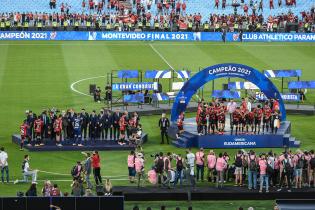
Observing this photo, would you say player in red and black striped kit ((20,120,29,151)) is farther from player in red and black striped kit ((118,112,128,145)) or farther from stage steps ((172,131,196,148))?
stage steps ((172,131,196,148))

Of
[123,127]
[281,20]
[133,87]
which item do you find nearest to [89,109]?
[133,87]

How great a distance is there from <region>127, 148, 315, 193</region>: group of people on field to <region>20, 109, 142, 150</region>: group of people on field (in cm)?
618

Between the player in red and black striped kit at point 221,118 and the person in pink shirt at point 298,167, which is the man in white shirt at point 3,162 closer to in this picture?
the player in red and black striped kit at point 221,118

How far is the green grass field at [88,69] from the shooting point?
148 ft

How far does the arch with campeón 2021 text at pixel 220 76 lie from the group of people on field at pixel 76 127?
3258 millimetres

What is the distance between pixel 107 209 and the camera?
35469 mm

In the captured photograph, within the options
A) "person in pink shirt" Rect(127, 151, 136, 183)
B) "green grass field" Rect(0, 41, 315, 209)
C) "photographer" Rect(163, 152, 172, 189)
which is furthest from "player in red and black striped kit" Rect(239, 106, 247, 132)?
"photographer" Rect(163, 152, 172, 189)

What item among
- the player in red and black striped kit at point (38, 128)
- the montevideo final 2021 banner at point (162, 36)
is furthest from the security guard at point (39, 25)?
the player in red and black striped kit at point (38, 128)

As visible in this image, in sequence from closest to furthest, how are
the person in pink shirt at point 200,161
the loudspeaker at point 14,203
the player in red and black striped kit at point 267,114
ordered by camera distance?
the loudspeaker at point 14,203
the person in pink shirt at point 200,161
the player in red and black striped kit at point 267,114

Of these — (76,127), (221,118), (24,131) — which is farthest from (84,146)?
(221,118)

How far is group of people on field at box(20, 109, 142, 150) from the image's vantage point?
46875 mm

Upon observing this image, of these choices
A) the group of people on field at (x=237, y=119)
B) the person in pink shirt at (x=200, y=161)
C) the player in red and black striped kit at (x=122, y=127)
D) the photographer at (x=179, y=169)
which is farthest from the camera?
the group of people on field at (x=237, y=119)

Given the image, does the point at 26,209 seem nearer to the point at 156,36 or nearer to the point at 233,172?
the point at 233,172

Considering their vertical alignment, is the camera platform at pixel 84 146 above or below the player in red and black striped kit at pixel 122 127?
below
